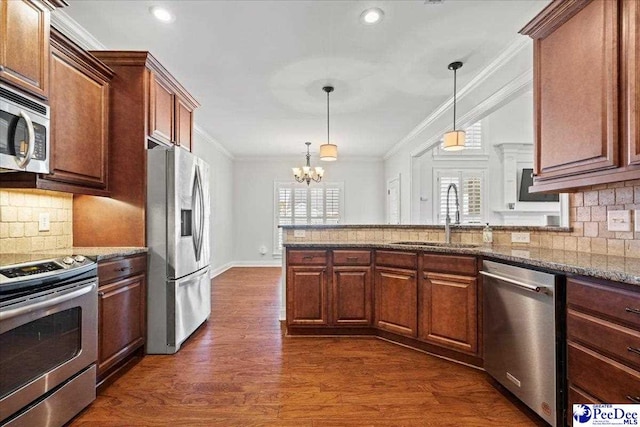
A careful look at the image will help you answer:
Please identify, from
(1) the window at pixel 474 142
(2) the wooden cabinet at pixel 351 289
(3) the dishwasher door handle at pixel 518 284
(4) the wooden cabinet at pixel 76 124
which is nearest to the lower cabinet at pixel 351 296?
(2) the wooden cabinet at pixel 351 289

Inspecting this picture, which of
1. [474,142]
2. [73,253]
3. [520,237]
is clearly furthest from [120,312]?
[474,142]

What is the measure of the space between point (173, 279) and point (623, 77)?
3226mm

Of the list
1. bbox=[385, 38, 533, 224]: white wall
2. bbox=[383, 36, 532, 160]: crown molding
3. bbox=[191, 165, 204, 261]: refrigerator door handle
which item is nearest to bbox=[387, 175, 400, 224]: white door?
bbox=[385, 38, 533, 224]: white wall

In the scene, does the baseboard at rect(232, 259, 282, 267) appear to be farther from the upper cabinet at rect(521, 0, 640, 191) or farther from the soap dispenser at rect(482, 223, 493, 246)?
the upper cabinet at rect(521, 0, 640, 191)

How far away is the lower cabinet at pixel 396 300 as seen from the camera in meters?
2.70

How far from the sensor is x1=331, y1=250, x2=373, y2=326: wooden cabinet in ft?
9.90

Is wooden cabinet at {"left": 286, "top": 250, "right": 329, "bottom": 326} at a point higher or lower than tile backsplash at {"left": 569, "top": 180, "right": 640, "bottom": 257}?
lower

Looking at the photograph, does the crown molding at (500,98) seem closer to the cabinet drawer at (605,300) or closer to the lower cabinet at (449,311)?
the lower cabinet at (449,311)

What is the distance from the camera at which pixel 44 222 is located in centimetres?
234

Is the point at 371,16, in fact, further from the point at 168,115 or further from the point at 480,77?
the point at 168,115

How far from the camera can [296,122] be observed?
5285 mm

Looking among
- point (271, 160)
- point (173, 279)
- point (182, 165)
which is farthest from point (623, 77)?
point (271, 160)

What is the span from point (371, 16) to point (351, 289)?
2.34 metres

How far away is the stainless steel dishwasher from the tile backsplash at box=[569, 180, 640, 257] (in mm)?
635
